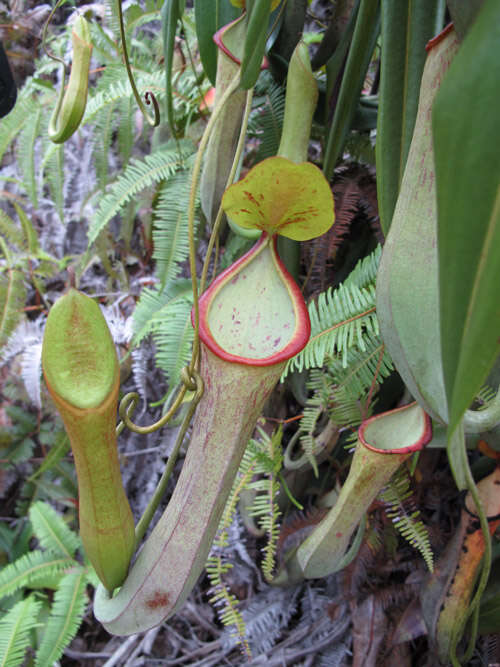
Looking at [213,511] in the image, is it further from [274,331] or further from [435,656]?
[435,656]

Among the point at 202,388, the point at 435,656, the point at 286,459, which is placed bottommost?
the point at 435,656

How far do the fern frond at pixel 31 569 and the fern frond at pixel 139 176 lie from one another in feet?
2.81

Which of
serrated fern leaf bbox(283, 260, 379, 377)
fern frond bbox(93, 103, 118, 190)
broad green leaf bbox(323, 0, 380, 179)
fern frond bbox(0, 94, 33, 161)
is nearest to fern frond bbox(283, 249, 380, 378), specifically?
serrated fern leaf bbox(283, 260, 379, 377)

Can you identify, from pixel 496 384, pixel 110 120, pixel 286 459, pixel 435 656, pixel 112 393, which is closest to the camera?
pixel 112 393

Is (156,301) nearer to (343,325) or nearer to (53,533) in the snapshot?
(343,325)

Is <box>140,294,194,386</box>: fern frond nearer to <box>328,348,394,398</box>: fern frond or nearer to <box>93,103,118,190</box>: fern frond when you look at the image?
<box>328,348,394,398</box>: fern frond

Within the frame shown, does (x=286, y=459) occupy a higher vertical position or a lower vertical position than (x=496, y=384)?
lower

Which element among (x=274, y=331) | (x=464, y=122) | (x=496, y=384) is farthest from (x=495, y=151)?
(x=496, y=384)

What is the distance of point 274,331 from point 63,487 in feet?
4.05

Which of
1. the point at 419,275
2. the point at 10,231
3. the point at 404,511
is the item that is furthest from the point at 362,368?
the point at 10,231

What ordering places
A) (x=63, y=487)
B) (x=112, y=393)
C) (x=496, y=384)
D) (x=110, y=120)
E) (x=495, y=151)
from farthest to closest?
(x=63, y=487) → (x=110, y=120) → (x=496, y=384) → (x=112, y=393) → (x=495, y=151)

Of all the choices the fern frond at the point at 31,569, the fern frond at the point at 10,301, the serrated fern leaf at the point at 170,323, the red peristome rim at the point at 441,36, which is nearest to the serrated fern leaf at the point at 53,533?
the fern frond at the point at 31,569

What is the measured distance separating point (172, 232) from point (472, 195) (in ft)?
2.97

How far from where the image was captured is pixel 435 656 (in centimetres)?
86
